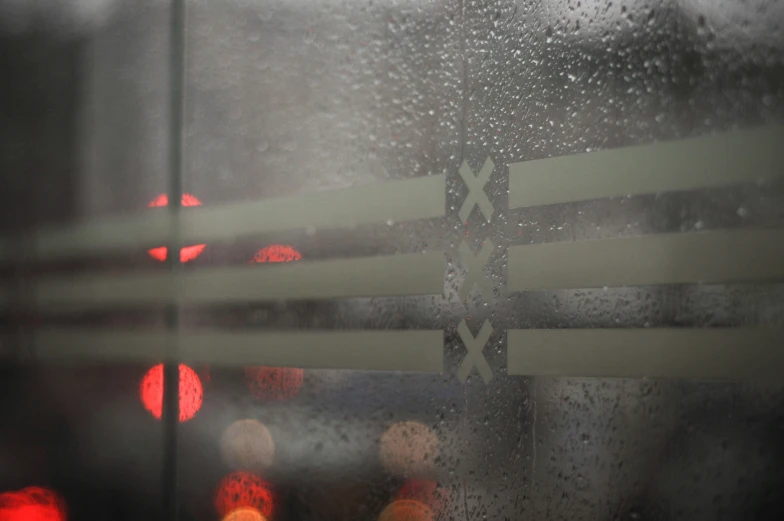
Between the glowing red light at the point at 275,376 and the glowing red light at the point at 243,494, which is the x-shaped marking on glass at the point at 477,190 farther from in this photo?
the glowing red light at the point at 243,494

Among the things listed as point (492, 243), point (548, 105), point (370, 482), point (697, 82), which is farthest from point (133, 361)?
point (697, 82)

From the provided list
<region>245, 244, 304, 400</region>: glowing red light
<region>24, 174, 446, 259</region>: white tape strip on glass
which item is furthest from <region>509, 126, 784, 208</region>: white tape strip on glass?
<region>245, 244, 304, 400</region>: glowing red light

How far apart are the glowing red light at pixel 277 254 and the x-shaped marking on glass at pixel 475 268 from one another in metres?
0.47

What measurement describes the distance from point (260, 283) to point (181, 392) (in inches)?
17.2

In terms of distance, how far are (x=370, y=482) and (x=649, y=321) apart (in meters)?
0.74

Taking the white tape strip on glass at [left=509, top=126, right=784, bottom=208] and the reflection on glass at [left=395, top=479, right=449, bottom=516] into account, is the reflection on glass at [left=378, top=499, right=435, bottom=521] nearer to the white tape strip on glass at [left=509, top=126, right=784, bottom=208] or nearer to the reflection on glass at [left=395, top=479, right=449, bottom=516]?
the reflection on glass at [left=395, top=479, right=449, bottom=516]

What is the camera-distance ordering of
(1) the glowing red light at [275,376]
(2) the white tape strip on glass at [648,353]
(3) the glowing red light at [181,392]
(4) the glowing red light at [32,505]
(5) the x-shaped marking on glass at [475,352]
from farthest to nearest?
(4) the glowing red light at [32,505] → (3) the glowing red light at [181,392] → (1) the glowing red light at [275,376] → (5) the x-shaped marking on glass at [475,352] → (2) the white tape strip on glass at [648,353]

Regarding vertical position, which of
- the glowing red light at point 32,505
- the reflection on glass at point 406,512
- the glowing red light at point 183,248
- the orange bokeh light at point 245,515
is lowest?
the glowing red light at point 32,505

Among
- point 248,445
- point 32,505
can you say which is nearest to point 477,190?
point 248,445

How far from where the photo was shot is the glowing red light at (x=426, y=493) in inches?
63.4

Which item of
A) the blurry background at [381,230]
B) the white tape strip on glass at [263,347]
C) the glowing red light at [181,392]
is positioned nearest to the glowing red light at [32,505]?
the blurry background at [381,230]

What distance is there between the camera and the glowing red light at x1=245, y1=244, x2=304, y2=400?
1.90 meters

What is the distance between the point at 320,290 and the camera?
1.84 metres

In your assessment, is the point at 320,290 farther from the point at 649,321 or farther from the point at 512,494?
the point at 649,321
